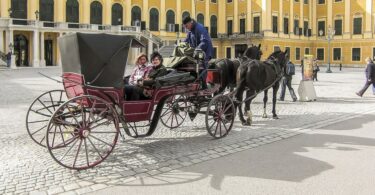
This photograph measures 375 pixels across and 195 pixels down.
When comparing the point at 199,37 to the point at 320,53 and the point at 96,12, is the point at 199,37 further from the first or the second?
the point at 320,53

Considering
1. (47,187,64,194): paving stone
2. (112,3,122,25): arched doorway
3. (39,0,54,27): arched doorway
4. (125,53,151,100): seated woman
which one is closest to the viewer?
(47,187,64,194): paving stone

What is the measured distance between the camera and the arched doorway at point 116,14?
4729 centimetres

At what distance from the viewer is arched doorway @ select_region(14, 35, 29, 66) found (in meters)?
40.8

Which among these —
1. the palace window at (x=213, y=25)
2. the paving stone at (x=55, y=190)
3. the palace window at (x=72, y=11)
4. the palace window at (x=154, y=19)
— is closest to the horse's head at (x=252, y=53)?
the paving stone at (x=55, y=190)

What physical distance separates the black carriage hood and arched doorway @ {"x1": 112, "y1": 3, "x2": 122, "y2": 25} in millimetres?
42193

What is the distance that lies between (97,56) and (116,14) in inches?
1688

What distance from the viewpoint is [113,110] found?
227 inches

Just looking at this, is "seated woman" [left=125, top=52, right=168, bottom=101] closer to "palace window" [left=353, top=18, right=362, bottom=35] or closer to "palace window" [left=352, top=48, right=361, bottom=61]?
"palace window" [left=352, top=48, right=361, bottom=61]

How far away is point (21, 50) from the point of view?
41156mm

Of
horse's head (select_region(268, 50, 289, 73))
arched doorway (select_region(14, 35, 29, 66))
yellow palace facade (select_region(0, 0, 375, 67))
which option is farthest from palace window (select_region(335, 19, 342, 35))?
horse's head (select_region(268, 50, 289, 73))

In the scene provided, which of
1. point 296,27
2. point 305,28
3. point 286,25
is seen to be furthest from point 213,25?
point 305,28

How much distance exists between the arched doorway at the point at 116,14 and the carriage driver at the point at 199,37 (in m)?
40.1

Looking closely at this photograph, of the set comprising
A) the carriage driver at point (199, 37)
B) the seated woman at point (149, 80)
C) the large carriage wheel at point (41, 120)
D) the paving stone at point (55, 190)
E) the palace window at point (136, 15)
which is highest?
the palace window at point (136, 15)

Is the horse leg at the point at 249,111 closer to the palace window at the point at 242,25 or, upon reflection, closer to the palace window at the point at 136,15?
the palace window at the point at 136,15
